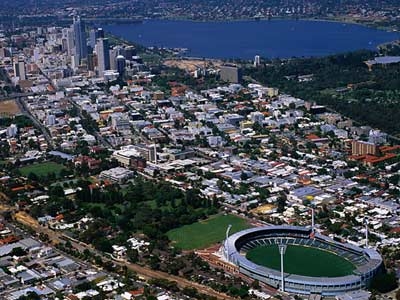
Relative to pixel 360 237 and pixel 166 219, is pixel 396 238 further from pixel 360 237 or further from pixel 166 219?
pixel 166 219

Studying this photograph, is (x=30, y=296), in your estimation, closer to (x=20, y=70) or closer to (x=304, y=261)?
(x=304, y=261)

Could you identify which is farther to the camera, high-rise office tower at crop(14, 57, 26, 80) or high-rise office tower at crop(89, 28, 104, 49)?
high-rise office tower at crop(89, 28, 104, 49)

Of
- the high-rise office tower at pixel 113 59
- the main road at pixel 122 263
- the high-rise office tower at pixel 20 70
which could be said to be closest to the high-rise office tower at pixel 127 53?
the high-rise office tower at pixel 113 59

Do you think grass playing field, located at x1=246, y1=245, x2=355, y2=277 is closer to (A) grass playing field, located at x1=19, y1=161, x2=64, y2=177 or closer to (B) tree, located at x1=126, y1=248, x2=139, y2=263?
(B) tree, located at x1=126, y1=248, x2=139, y2=263

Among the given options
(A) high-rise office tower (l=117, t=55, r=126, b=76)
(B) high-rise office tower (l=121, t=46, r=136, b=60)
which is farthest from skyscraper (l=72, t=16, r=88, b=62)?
(A) high-rise office tower (l=117, t=55, r=126, b=76)

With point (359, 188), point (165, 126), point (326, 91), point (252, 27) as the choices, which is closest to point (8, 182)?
point (165, 126)

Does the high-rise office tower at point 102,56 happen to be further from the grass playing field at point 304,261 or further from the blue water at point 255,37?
the grass playing field at point 304,261
